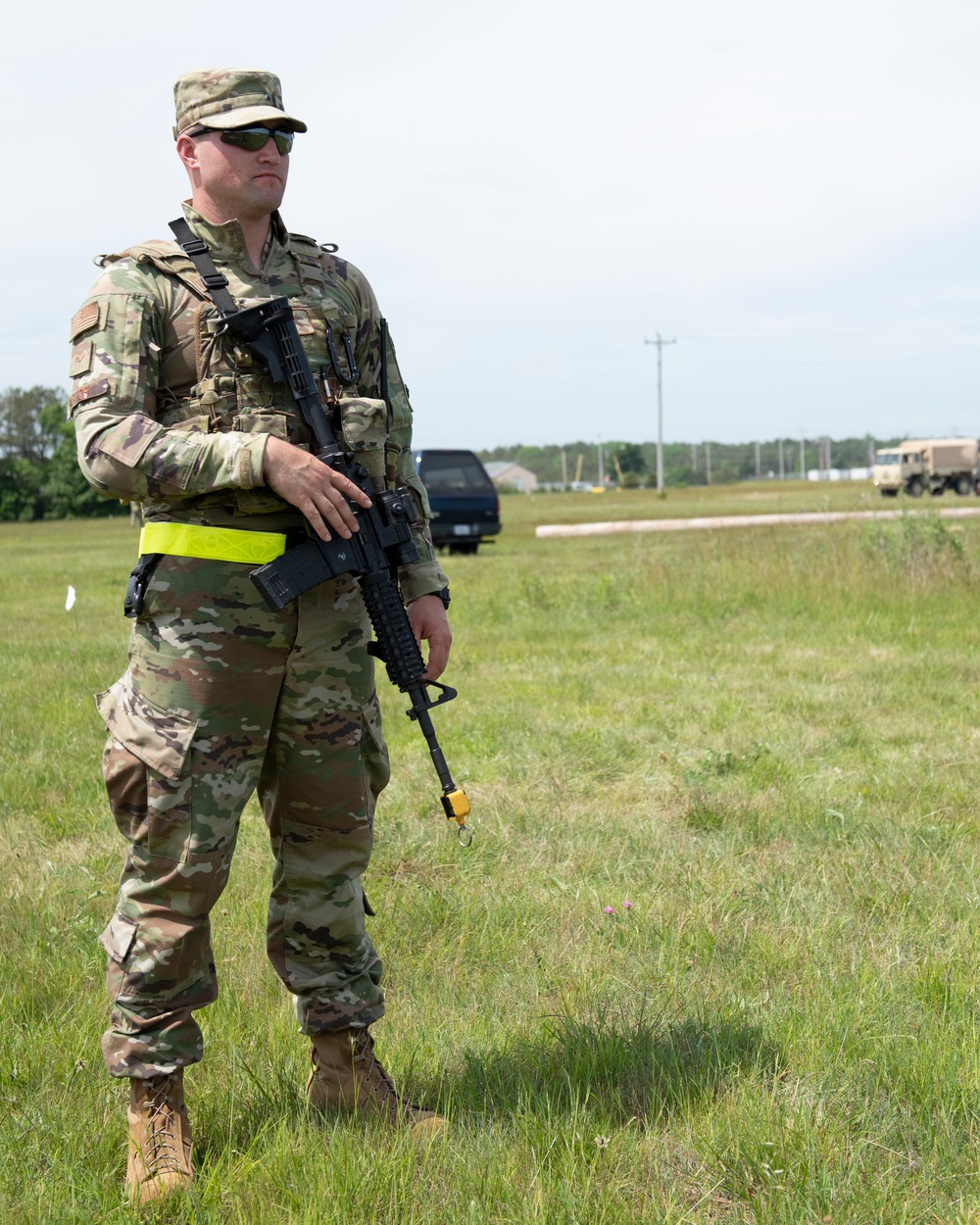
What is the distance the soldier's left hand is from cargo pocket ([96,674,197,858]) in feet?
2.19

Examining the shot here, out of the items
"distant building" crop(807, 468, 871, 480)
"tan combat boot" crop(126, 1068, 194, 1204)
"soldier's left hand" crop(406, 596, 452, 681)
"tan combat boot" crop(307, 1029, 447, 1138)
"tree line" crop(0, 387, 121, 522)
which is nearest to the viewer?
"tan combat boot" crop(126, 1068, 194, 1204)

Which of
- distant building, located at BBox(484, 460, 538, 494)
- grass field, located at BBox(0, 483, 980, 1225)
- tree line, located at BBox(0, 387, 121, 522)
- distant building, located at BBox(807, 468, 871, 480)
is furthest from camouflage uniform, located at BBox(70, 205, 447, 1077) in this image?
distant building, located at BBox(484, 460, 538, 494)

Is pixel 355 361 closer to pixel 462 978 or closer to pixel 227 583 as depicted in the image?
pixel 227 583

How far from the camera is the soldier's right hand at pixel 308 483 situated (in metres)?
2.47

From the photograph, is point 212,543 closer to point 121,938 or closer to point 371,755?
point 371,755

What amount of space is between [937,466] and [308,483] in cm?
4916

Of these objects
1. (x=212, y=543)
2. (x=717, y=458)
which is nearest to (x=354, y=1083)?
(x=212, y=543)

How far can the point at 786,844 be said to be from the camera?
15.4ft

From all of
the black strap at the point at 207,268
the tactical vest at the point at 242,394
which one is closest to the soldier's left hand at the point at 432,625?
the tactical vest at the point at 242,394

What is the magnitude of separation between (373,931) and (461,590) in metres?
9.99

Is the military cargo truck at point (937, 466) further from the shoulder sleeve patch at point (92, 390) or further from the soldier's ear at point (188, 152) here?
the shoulder sleeve patch at point (92, 390)

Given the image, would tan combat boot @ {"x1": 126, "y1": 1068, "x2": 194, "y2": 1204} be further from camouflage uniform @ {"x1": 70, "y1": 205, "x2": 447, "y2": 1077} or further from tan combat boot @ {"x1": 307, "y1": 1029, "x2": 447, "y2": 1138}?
tan combat boot @ {"x1": 307, "y1": 1029, "x2": 447, "y2": 1138}

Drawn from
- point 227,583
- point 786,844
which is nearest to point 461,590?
point 786,844

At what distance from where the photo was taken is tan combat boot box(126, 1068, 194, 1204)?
97.1 inches
